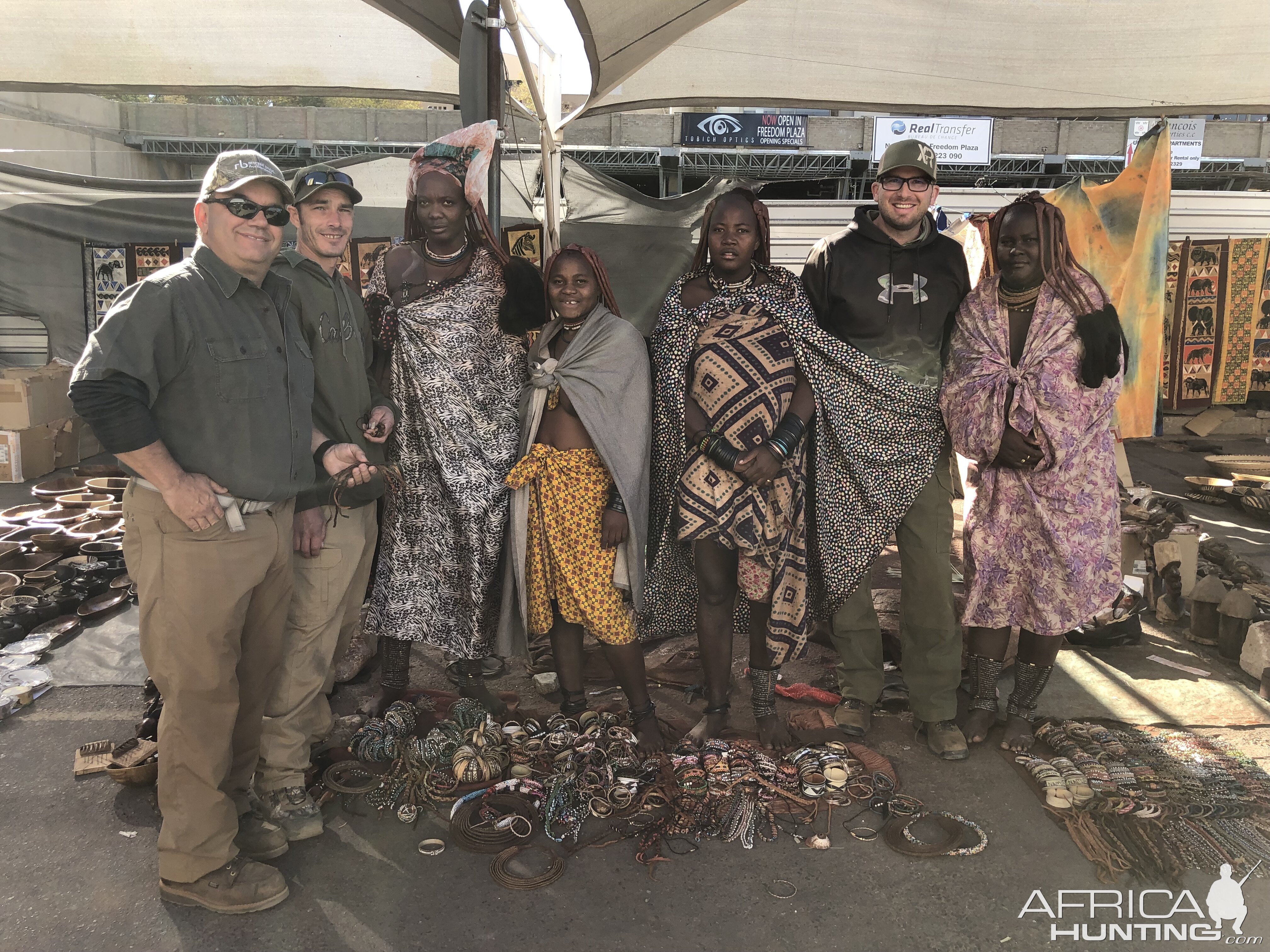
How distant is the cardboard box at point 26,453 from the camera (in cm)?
773

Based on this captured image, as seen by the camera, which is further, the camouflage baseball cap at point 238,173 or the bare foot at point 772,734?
the bare foot at point 772,734

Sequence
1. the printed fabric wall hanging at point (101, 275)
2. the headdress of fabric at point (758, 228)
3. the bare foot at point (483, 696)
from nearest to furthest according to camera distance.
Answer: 1. the headdress of fabric at point (758, 228)
2. the bare foot at point (483, 696)
3. the printed fabric wall hanging at point (101, 275)

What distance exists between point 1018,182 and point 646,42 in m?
20.6

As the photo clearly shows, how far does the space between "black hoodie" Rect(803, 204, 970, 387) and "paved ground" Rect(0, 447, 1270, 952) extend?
1653 mm

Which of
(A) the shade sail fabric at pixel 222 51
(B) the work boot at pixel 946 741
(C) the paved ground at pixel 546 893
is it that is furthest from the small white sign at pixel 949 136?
(C) the paved ground at pixel 546 893

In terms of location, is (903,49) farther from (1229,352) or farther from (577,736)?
(1229,352)

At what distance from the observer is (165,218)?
28.4ft

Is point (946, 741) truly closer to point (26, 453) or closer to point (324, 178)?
point (324, 178)

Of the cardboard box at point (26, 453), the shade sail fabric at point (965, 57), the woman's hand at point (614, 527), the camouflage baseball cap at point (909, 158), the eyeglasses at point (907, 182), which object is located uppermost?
the shade sail fabric at point (965, 57)

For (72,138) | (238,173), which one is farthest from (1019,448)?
(72,138)

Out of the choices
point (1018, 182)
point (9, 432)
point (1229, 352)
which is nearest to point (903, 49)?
point (1229, 352)

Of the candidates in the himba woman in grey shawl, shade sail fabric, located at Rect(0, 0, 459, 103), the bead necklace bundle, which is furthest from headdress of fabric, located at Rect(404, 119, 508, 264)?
the bead necklace bundle

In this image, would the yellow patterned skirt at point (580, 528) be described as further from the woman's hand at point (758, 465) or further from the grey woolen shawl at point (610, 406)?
the woman's hand at point (758, 465)

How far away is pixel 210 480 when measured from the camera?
2332 mm
